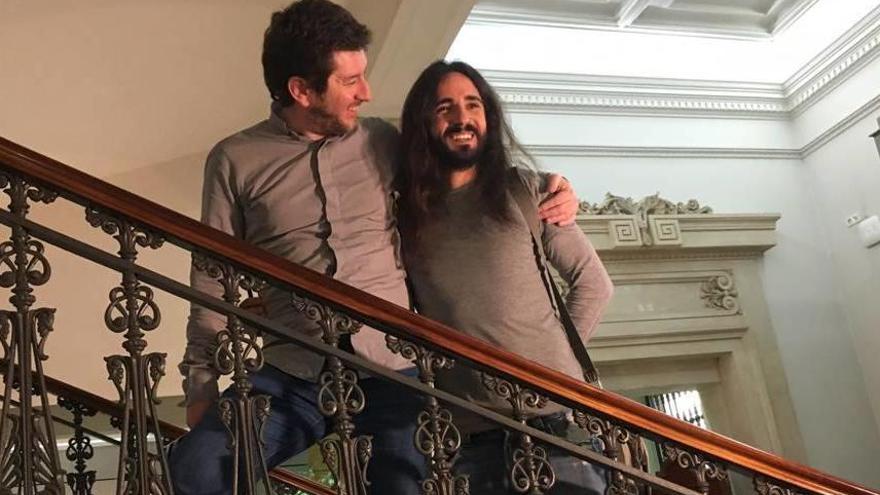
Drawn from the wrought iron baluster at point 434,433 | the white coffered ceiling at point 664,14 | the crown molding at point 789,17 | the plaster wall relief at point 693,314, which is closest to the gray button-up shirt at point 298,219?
the wrought iron baluster at point 434,433

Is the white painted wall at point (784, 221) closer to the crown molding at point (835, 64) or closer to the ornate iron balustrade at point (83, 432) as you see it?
the crown molding at point (835, 64)

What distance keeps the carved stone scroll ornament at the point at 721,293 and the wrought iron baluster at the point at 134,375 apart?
3860mm

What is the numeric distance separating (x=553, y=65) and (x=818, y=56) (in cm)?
156

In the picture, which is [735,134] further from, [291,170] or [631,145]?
[291,170]

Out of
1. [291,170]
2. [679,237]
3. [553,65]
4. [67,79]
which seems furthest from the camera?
[553,65]

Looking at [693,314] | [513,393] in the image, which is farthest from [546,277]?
[693,314]

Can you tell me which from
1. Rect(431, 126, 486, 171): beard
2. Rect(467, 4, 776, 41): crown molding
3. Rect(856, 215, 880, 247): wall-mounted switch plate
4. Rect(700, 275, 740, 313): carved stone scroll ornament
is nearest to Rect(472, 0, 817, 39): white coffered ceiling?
Rect(467, 4, 776, 41): crown molding

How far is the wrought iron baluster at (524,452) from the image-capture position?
152 cm

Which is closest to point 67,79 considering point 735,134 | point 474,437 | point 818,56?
point 474,437

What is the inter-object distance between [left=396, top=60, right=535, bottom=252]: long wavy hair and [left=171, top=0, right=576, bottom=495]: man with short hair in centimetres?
4

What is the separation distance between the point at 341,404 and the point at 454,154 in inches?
23.6

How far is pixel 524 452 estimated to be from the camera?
1.53 meters

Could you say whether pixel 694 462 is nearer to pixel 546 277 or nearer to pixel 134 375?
pixel 546 277

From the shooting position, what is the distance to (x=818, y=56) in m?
5.12
